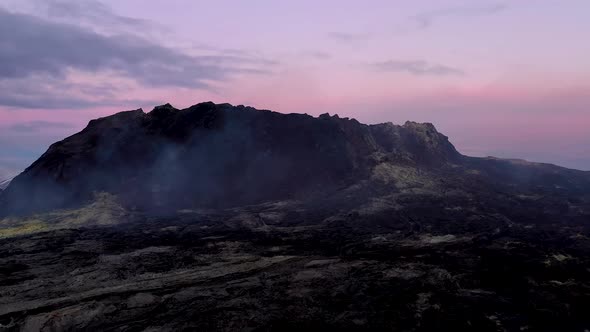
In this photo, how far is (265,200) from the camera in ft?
151

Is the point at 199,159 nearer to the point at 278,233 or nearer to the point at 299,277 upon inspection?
the point at 278,233

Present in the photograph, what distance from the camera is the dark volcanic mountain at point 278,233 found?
17.0 m

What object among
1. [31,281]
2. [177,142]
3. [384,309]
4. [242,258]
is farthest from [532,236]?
[177,142]

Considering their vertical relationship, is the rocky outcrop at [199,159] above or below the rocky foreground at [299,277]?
above

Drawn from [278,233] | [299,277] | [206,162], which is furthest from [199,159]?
[299,277]

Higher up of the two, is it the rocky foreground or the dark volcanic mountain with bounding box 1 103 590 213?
the dark volcanic mountain with bounding box 1 103 590 213

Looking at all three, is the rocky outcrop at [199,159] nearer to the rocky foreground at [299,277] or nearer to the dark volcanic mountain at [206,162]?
the dark volcanic mountain at [206,162]

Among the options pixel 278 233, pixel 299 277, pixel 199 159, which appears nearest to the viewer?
pixel 299 277

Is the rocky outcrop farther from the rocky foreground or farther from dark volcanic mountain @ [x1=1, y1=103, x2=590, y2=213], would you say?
the rocky foreground

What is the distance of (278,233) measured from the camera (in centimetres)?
3228

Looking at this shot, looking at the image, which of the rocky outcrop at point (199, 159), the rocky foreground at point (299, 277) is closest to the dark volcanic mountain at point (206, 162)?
the rocky outcrop at point (199, 159)

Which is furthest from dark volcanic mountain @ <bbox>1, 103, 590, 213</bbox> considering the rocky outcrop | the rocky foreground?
the rocky foreground

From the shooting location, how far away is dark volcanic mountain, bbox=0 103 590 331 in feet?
55.9

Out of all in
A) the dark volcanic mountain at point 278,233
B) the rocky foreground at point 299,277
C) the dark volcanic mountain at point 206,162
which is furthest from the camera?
the dark volcanic mountain at point 206,162
